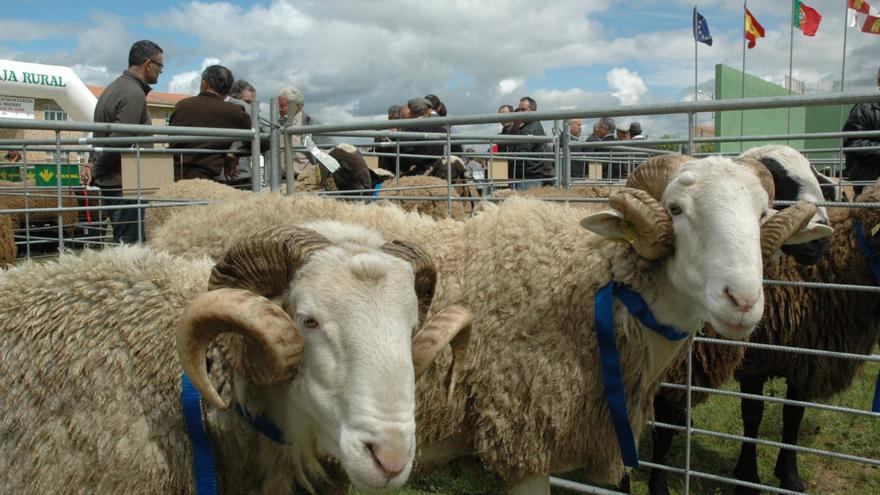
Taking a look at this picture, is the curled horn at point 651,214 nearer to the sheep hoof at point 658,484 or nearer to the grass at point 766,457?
the grass at point 766,457

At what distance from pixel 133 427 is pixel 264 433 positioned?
401 mm

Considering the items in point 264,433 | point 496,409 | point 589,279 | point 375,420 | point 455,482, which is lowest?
point 455,482

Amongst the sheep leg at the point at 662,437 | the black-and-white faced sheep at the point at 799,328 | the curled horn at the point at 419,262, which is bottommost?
the sheep leg at the point at 662,437

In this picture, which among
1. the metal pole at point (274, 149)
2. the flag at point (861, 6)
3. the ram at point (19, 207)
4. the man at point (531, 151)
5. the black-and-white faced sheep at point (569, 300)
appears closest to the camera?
the black-and-white faced sheep at point (569, 300)

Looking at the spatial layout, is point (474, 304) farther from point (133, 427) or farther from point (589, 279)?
point (133, 427)

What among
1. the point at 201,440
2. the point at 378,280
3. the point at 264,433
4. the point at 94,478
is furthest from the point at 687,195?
the point at 94,478

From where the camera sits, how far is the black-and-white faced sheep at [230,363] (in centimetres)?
192

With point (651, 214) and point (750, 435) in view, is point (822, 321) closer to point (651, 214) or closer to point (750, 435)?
point (750, 435)

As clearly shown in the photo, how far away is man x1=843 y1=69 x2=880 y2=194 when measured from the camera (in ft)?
18.5

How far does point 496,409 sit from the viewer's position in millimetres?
3229

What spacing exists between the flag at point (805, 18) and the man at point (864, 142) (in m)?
9.01

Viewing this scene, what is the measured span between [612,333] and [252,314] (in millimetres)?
1767

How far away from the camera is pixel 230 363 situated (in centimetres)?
222

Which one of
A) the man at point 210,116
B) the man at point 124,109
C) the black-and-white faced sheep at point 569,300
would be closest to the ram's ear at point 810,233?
the black-and-white faced sheep at point 569,300
